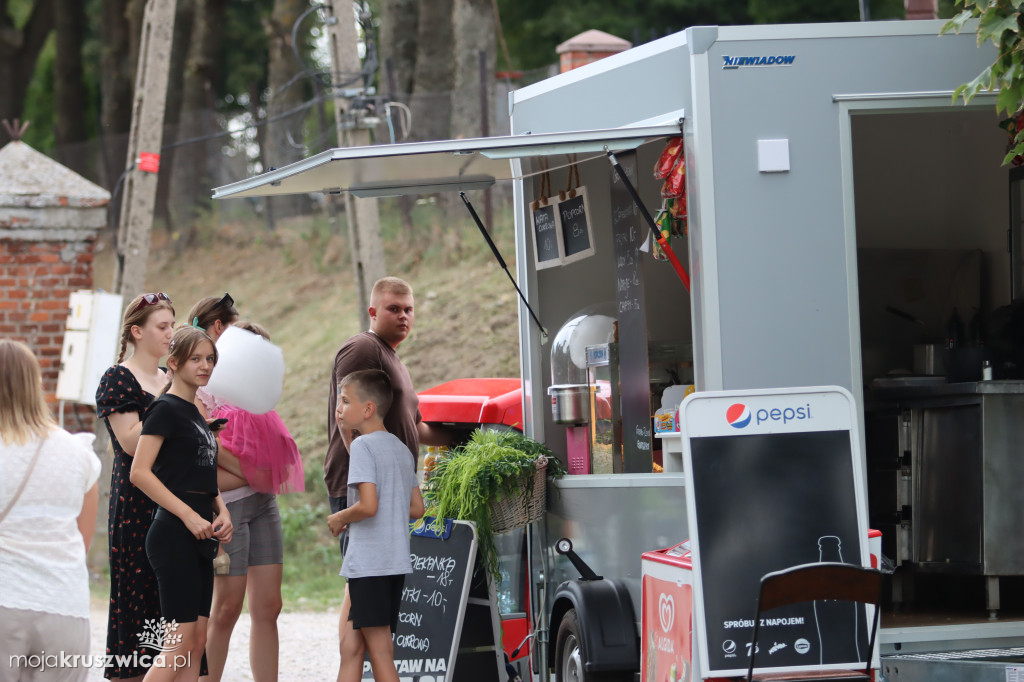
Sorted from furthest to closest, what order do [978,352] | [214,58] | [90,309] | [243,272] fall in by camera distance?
[214,58], [243,272], [90,309], [978,352]

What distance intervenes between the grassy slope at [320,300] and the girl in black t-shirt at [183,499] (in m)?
5.02

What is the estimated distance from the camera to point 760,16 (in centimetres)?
2014

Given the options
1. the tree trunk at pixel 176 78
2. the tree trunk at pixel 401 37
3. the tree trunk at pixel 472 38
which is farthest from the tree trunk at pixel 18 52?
the tree trunk at pixel 472 38

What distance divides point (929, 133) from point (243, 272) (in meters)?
13.2

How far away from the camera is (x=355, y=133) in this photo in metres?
9.97

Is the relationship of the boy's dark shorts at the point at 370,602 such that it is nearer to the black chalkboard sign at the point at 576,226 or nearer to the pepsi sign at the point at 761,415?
the pepsi sign at the point at 761,415

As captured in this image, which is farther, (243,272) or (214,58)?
(214,58)

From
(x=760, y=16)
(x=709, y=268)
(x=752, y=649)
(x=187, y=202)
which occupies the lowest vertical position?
(x=752, y=649)

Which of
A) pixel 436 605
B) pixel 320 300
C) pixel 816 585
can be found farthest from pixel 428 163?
pixel 320 300

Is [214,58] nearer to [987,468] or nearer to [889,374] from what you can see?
[889,374]

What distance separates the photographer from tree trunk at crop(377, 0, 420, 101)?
59.6 feet

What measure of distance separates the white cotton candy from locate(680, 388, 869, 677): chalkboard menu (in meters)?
2.08

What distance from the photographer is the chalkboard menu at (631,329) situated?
570cm

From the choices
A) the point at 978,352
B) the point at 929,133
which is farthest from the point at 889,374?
the point at 929,133
